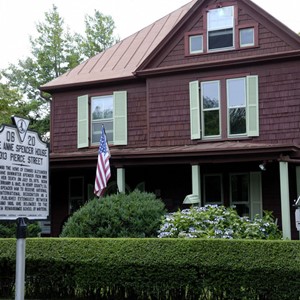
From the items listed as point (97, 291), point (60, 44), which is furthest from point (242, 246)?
point (60, 44)

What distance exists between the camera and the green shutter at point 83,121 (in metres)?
18.6

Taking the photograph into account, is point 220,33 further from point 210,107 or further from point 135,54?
point 135,54

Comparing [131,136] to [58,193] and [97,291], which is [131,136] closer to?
[58,193]

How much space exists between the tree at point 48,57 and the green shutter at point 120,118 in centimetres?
1411

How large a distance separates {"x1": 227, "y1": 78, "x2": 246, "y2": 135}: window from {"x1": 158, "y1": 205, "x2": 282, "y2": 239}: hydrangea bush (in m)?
3.75

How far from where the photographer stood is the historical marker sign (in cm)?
643

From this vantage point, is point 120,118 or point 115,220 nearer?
point 115,220

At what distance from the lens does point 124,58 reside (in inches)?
772

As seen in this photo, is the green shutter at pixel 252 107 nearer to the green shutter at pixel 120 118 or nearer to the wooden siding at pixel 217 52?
the wooden siding at pixel 217 52

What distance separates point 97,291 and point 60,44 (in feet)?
81.3

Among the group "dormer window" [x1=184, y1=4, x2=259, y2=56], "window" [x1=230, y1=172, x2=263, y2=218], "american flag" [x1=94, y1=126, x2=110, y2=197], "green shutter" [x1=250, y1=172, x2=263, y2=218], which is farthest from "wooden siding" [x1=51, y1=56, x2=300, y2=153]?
"american flag" [x1=94, y1=126, x2=110, y2=197]

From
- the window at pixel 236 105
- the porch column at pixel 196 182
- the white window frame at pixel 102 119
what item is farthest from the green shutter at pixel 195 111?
the white window frame at pixel 102 119

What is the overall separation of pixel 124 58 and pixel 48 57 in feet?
47.2

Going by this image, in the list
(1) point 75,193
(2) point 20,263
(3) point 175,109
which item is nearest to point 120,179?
(3) point 175,109
